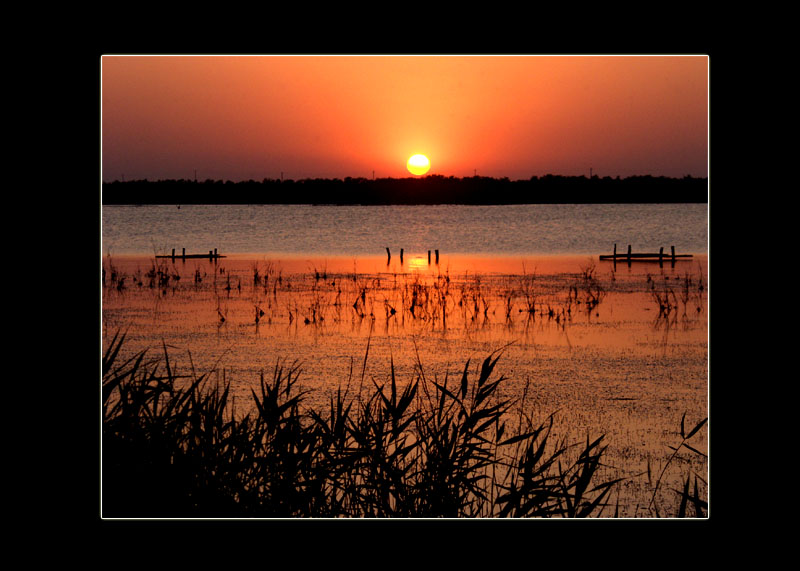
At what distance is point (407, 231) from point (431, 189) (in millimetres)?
18724

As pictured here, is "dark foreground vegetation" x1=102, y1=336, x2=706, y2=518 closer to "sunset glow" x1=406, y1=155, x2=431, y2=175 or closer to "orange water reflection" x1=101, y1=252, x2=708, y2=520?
"orange water reflection" x1=101, y1=252, x2=708, y2=520

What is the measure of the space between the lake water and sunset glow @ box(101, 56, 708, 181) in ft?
32.3

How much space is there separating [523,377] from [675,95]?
3.79 m

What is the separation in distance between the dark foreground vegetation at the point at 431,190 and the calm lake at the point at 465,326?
1.76 meters

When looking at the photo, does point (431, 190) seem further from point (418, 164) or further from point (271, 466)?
point (271, 466)

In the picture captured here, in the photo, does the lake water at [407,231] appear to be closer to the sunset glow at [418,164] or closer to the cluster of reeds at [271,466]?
the sunset glow at [418,164]

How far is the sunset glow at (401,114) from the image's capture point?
9.08 m

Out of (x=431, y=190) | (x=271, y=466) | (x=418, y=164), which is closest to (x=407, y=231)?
(x=431, y=190)

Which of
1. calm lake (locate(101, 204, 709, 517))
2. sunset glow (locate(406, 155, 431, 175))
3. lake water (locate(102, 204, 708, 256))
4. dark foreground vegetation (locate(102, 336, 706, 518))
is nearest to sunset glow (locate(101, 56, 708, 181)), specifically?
sunset glow (locate(406, 155, 431, 175))

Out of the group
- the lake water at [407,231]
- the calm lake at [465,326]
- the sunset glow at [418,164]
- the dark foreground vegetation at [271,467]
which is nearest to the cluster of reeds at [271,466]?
the dark foreground vegetation at [271,467]
